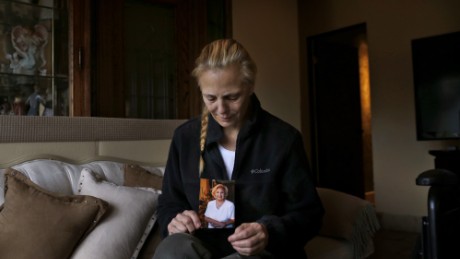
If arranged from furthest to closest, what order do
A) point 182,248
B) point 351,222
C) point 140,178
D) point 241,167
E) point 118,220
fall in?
1. point 140,178
2. point 351,222
3. point 118,220
4. point 241,167
5. point 182,248

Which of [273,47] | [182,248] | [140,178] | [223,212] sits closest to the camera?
[182,248]

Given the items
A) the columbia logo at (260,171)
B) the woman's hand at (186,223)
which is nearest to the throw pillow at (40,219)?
the woman's hand at (186,223)

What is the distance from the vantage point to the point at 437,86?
302 centimetres

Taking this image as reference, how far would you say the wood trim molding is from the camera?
1.80 metres

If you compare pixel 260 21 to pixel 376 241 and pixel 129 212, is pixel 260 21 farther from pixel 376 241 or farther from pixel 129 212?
pixel 129 212

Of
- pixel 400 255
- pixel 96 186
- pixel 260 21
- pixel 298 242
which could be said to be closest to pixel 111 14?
pixel 96 186

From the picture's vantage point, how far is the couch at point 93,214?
4.76 feet

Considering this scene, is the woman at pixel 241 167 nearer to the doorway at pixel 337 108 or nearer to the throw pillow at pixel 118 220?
the throw pillow at pixel 118 220

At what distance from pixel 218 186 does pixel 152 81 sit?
1.68 m

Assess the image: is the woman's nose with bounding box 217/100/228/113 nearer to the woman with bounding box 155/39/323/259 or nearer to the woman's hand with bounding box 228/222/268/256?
the woman with bounding box 155/39/323/259

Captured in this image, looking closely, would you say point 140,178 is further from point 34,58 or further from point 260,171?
point 34,58

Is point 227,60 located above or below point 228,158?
above

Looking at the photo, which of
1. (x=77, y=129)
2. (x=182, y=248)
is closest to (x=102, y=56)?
(x=77, y=129)

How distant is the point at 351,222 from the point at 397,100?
223cm
